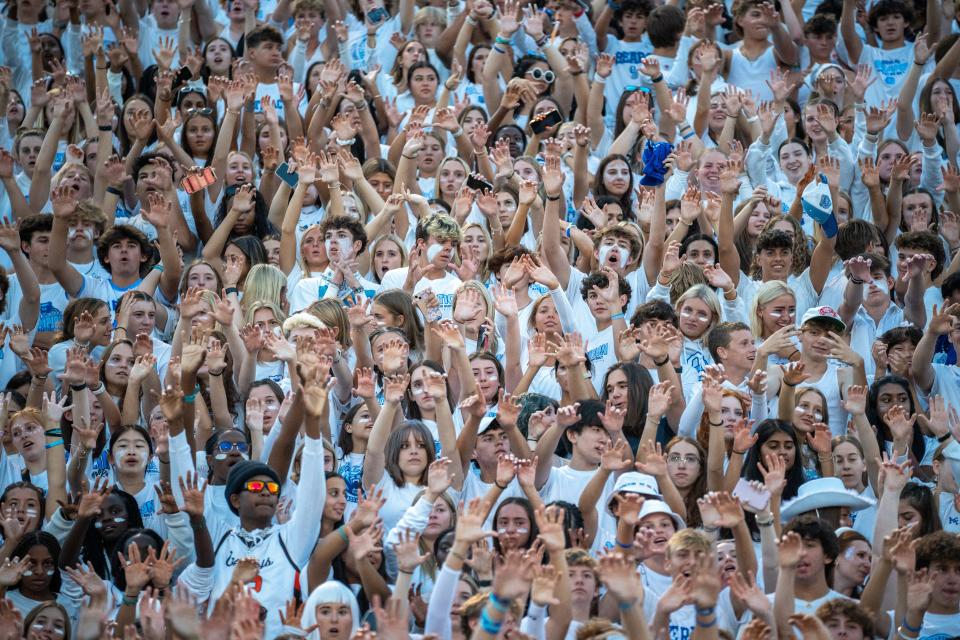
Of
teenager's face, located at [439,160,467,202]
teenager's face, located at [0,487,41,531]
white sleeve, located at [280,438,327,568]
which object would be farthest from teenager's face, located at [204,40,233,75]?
white sleeve, located at [280,438,327,568]

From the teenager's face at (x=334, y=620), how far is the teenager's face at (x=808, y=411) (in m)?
2.77

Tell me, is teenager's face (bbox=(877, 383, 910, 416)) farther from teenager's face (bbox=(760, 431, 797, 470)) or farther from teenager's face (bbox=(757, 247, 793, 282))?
teenager's face (bbox=(757, 247, 793, 282))

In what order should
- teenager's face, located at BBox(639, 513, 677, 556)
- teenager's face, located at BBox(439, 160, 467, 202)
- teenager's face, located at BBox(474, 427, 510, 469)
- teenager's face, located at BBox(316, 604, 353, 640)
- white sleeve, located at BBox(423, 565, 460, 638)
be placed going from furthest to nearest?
teenager's face, located at BBox(439, 160, 467, 202) → teenager's face, located at BBox(474, 427, 510, 469) → teenager's face, located at BBox(639, 513, 677, 556) → teenager's face, located at BBox(316, 604, 353, 640) → white sleeve, located at BBox(423, 565, 460, 638)

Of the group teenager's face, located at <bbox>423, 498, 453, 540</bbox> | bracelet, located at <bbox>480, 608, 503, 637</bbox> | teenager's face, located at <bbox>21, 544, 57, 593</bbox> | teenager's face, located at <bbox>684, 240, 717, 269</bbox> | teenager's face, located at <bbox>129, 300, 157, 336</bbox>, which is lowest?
bracelet, located at <bbox>480, 608, 503, 637</bbox>

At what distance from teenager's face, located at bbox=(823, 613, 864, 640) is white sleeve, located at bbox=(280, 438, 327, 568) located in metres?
2.40

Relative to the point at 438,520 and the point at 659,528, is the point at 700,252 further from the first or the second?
the point at 438,520

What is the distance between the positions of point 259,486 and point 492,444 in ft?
4.46

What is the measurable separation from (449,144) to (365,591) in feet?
16.5

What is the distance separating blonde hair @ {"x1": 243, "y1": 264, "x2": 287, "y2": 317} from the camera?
30.6 feet

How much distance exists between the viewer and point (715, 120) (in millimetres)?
11289

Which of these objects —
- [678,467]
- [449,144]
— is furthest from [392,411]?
[449,144]

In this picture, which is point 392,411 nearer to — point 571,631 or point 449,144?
point 571,631

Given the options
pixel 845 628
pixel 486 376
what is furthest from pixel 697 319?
pixel 845 628

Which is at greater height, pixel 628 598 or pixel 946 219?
pixel 946 219
